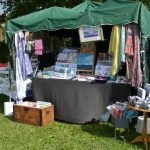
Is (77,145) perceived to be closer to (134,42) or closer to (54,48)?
(134,42)

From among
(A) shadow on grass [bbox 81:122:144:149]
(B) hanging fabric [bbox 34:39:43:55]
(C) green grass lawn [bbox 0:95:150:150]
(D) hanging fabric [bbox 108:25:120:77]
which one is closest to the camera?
(C) green grass lawn [bbox 0:95:150:150]

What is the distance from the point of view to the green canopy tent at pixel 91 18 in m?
7.14

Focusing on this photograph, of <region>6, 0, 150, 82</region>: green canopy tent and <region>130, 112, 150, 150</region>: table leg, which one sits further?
<region>6, 0, 150, 82</region>: green canopy tent

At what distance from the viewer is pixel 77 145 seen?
6410mm

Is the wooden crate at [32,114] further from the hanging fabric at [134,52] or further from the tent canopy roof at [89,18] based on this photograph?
the hanging fabric at [134,52]

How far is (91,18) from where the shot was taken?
7.51 metres

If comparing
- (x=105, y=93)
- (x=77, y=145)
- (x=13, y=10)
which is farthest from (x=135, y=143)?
(x=13, y=10)

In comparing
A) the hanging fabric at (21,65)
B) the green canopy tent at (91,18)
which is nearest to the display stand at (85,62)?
the green canopy tent at (91,18)

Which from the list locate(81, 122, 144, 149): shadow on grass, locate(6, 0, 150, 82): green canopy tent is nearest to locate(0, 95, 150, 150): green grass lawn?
locate(81, 122, 144, 149): shadow on grass

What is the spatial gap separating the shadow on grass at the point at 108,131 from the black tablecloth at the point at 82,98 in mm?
234

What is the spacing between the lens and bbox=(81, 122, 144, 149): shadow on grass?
266 inches

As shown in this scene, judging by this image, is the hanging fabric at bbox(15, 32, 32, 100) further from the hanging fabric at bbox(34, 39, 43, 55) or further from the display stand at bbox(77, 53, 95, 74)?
the display stand at bbox(77, 53, 95, 74)

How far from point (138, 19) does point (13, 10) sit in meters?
13.2

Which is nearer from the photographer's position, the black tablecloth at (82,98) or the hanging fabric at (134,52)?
the hanging fabric at (134,52)
